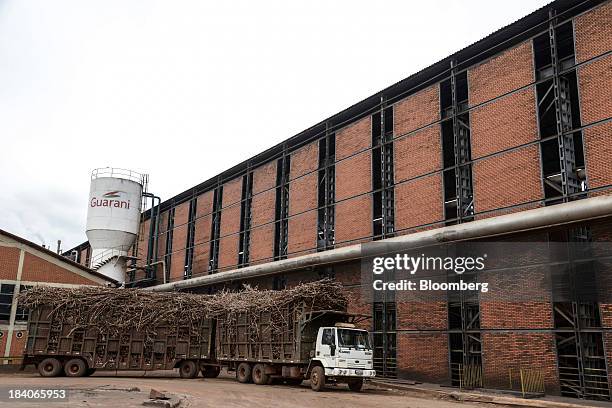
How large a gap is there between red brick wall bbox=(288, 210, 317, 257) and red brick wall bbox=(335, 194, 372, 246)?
6.43 feet

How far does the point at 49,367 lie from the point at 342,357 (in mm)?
11652

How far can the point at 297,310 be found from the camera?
20109mm

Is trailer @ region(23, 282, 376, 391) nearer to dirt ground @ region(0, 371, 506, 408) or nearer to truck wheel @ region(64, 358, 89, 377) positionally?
truck wheel @ region(64, 358, 89, 377)

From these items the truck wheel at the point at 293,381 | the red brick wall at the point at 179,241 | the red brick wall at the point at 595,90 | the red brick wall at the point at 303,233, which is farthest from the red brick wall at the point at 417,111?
the red brick wall at the point at 179,241

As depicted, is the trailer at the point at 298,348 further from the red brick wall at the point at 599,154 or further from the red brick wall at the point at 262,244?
the red brick wall at the point at 262,244

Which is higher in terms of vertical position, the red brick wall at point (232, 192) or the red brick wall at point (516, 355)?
the red brick wall at point (232, 192)

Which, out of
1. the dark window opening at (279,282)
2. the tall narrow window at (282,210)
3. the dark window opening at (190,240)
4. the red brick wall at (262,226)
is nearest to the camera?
the dark window opening at (279,282)

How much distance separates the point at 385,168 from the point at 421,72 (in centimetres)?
452

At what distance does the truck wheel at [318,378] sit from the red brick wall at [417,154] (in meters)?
9.51

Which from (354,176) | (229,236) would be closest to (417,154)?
(354,176)

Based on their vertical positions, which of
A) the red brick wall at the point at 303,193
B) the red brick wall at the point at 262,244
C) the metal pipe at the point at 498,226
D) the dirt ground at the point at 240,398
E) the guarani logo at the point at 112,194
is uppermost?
the guarani logo at the point at 112,194

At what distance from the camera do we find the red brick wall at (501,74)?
797 inches

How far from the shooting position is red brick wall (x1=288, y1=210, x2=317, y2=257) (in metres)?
29.5

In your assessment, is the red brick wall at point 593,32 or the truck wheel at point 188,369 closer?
the red brick wall at point 593,32
